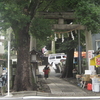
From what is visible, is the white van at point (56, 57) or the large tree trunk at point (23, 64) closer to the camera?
the large tree trunk at point (23, 64)

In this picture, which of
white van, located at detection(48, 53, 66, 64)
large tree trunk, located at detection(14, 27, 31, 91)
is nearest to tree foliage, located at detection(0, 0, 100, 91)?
large tree trunk, located at detection(14, 27, 31, 91)

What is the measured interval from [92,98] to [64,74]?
42.3 feet

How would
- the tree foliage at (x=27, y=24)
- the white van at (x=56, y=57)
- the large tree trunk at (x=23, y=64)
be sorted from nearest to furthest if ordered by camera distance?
the tree foliage at (x=27, y=24) < the large tree trunk at (x=23, y=64) < the white van at (x=56, y=57)

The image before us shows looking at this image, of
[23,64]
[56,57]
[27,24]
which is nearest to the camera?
[23,64]

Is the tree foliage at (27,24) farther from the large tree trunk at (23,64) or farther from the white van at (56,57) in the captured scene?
the white van at (56,57)

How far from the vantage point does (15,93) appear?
11.0 m

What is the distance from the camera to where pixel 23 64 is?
11898 millimetres

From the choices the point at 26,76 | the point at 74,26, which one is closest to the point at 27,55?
the point at 26,76

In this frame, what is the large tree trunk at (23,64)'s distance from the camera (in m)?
11.7

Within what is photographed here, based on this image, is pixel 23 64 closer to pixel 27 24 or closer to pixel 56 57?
pixel 27 24

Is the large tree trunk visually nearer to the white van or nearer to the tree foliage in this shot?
the tree foliage

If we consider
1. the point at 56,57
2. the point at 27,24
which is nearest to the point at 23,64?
the point at 27,24

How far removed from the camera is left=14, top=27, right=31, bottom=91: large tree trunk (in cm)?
1170

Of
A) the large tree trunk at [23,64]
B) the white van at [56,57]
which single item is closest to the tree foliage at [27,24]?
the large tree trunk at [23,64]
